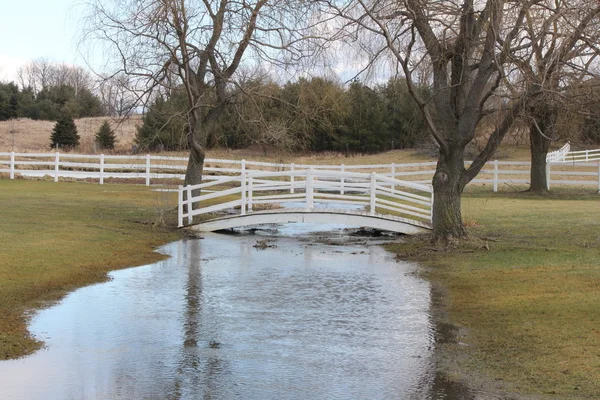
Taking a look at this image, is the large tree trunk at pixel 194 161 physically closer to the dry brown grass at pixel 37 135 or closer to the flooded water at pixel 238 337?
the flooded water at pixel 238 337

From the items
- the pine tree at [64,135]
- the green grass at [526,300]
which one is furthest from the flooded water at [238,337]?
the pine tree at [64,135]

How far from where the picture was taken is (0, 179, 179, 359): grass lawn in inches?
430

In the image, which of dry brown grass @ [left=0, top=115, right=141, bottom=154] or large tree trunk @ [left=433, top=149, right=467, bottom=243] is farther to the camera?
dry brown grass @ [left=0, top=115, right=141, bottom=154]

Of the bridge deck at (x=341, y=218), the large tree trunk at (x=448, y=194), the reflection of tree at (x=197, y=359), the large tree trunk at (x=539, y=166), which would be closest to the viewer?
the reflection of tree at (x=197, y=359)

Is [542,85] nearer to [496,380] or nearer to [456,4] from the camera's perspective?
[456,4]

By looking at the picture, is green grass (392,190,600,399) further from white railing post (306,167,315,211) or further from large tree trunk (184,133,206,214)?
large tree trunk (184,133,206,214)

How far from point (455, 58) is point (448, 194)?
9.44ft

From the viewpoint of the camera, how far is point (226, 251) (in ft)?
56.4

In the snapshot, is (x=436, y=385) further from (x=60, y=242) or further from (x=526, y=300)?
(x=60, y=242)

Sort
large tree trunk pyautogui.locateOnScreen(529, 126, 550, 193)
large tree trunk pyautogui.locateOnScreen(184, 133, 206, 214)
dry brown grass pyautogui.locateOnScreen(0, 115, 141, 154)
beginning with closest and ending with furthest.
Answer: large tree trunk pyautogui.locateOnScreen(184, 133, 206, 214)
large tree trunk pyautogui.locateOnScreen(529, 126, 550, 193)
dry brown grass pyautogui.locateOnScreen(0, 115, 141, 154)

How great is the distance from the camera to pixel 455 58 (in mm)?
16625

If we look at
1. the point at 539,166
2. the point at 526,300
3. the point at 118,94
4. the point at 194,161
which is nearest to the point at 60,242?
the point at 118,94

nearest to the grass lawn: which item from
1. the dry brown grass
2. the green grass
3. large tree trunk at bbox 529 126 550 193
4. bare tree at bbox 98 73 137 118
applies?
bare tree at bbox 98 73 137 118

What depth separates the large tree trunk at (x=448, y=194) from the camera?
1684 centimetres
